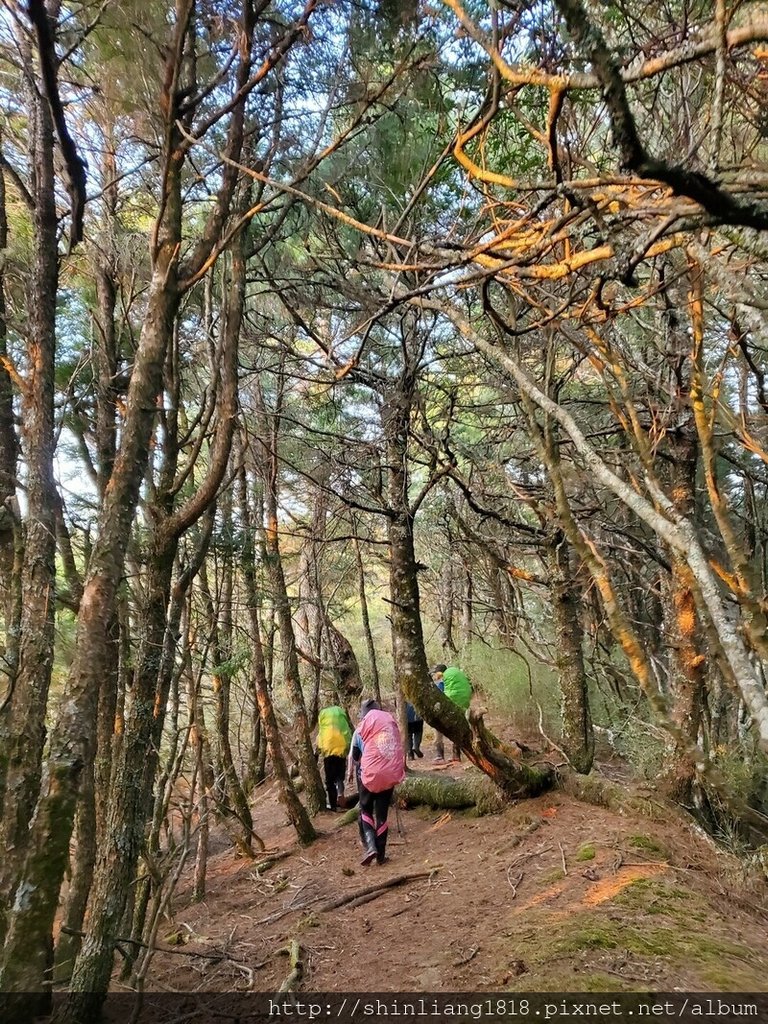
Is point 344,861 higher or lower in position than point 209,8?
lower

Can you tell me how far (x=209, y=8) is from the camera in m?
4.10

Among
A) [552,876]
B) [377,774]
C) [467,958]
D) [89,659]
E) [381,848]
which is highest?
[89,659]

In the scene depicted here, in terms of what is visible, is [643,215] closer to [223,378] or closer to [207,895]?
[223,378]

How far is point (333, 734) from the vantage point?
27.9ft

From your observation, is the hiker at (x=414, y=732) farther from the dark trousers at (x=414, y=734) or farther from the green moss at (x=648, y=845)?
the green moss at (x=648, y=845)

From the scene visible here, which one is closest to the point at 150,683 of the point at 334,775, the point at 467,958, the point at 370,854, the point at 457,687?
the point at 467,958

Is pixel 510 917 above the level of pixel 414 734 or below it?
below

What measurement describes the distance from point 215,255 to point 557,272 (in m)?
2.59

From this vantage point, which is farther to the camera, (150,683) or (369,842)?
(369,842)

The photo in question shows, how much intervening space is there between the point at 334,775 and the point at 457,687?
2254mm

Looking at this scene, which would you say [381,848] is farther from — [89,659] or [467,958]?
[89,659]

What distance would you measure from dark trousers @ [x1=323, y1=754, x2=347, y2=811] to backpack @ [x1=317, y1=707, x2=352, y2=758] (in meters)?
0.09

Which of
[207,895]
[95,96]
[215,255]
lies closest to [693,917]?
[215,255]

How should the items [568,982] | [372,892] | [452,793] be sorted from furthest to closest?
[452,793] < [372,892] < [568,982]
